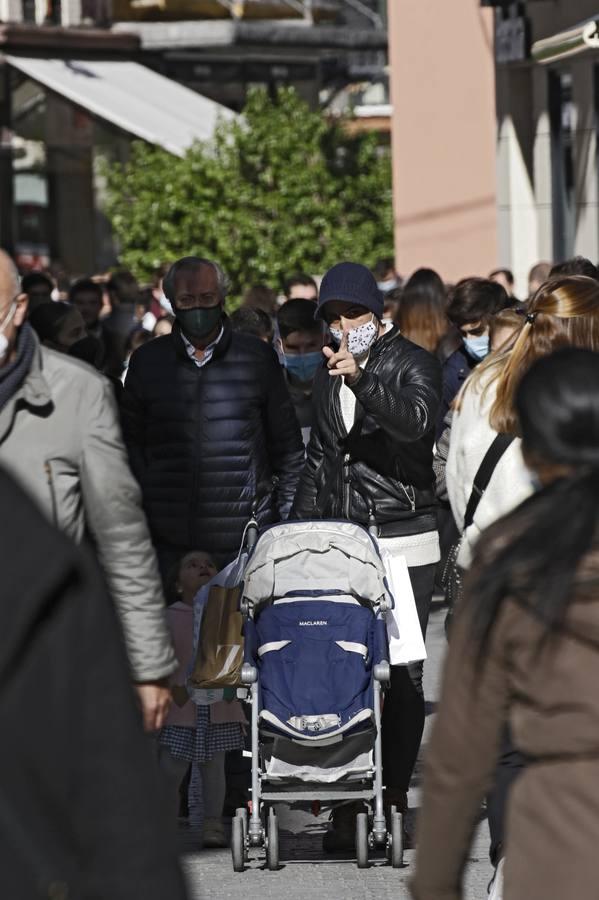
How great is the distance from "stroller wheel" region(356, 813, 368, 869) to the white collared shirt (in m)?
1.73

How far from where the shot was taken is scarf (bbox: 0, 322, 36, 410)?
4.65 m

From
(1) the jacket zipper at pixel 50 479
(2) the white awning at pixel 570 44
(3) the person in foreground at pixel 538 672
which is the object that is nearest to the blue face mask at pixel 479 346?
(1) the jacket zipper at pixel 50 479

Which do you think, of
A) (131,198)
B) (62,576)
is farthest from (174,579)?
(131,198)

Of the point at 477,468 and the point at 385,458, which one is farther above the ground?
the point at 477,468

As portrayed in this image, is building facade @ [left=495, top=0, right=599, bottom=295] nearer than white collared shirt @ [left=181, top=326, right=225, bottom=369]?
No

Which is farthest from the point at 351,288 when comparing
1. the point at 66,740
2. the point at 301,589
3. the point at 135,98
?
the point at 135,98

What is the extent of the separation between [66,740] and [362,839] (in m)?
4.46

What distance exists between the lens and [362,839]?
6.64 m

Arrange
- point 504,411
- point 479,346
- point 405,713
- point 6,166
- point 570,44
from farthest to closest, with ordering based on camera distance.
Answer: point 6,166, point 570,44, point 479,346, point 405,713, point 504,411

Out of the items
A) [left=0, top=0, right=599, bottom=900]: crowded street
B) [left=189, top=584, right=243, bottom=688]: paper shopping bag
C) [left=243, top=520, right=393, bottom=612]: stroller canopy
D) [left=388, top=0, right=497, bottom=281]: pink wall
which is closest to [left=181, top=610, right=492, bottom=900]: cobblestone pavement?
[left=0, top=0, right=599, bottom=900]: crowded street

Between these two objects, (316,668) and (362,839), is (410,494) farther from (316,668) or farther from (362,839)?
(362,839)

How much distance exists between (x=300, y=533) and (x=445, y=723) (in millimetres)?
3346

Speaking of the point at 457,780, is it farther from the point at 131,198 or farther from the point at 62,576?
the point at 131,198

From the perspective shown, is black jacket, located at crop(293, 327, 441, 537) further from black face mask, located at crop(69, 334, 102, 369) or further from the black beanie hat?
black face mask, located at crop(69, 334, 102, 369)
